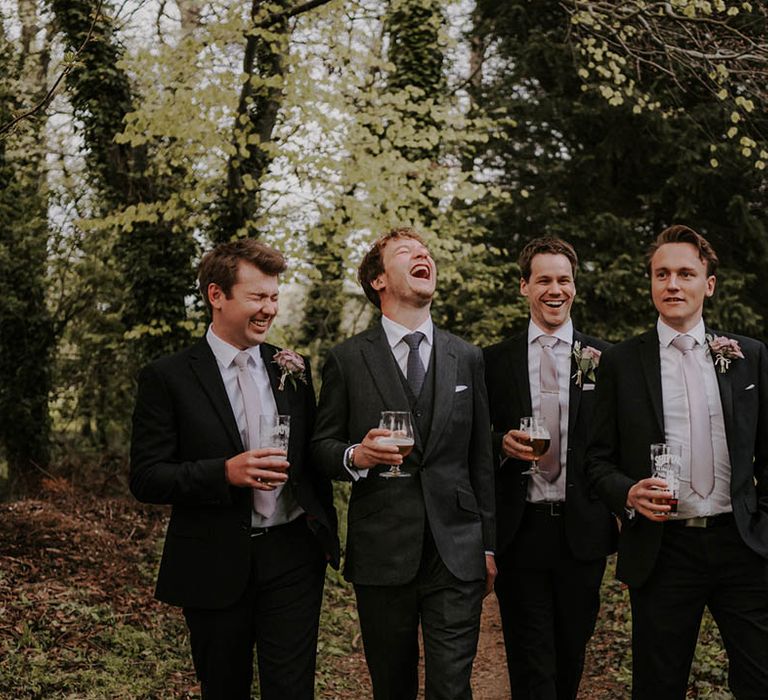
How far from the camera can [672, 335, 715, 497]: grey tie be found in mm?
3482

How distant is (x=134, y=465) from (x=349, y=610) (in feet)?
15.3

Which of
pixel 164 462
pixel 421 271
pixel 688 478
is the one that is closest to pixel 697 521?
pixel 688 478

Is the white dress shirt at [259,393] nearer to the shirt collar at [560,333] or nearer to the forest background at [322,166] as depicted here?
the shirt collar at [560,333]

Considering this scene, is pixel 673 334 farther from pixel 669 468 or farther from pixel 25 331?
pixel 25 331

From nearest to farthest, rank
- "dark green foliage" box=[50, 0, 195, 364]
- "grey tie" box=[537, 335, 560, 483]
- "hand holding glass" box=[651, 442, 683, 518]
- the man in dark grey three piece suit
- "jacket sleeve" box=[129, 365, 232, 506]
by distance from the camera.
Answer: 1. "hand holding glass" box=[651, 442, 683, 518]
2. "jacket sleeve" box=[129, 365, 232, 506]
3. the man in dark grey three piece suit
4. "grey tie" box=[537, 335, 560, 483]
5. "dark green foliage" box=[50, 0, 195, 364]

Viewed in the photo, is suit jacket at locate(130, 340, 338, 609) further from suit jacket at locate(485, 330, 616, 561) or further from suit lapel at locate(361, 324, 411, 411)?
suit jacket at locate(485, 330, 616, 561)

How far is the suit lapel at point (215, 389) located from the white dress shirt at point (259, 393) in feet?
0.13

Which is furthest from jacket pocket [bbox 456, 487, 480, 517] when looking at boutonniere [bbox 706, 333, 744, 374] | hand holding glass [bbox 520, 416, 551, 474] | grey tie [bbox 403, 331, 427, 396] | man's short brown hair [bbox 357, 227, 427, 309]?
boutonniere [bbox 706, 333, 744, 374]

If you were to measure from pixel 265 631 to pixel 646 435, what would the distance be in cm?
186

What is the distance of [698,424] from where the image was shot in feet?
11.6

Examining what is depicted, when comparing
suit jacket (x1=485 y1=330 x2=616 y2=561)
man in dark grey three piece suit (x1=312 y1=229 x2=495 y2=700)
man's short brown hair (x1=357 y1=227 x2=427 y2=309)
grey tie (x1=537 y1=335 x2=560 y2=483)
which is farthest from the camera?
grey tie (x1=537 y1=335 x2=560 y2=483)

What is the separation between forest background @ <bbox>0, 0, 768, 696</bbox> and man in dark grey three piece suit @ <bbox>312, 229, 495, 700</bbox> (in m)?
5.78

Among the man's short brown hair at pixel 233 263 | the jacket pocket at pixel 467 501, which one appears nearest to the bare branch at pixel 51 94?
the man's short brown hair at pixel 233 263

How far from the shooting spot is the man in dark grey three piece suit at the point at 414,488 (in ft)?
11.7
